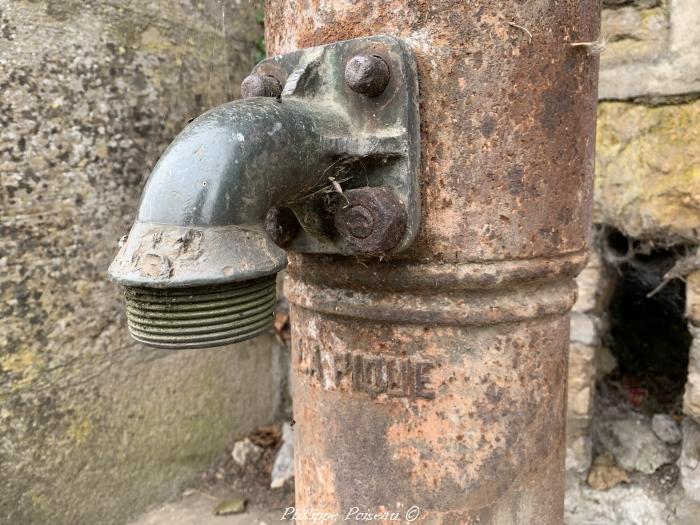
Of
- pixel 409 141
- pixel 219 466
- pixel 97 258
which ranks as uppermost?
pixel 409 141

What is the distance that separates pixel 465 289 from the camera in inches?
34.3

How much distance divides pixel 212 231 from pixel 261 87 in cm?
30

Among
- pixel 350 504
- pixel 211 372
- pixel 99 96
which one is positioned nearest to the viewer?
pixel 350 504

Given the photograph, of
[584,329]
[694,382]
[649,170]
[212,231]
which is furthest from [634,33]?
[212,231]

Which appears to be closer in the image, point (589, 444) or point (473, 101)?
point (473, 101)

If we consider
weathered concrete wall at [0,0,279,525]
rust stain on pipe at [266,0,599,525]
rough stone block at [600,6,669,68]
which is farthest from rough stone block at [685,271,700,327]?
weathered concrete wall at [0,0,279,525]

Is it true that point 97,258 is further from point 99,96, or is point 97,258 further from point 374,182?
point 374,182

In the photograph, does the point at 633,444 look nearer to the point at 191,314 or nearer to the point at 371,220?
the point at 371,220

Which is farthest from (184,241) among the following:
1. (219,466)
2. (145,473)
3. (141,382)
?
(219,466)

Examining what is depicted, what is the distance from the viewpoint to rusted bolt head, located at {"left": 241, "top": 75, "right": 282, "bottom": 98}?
86cm

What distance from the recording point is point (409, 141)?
79 cm

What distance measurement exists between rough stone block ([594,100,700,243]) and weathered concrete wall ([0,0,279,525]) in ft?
3.87

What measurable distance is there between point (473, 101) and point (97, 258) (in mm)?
1158

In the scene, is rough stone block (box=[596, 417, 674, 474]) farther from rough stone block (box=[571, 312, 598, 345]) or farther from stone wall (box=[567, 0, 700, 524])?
rough stone block (box=[571, 312, 598, 345])
